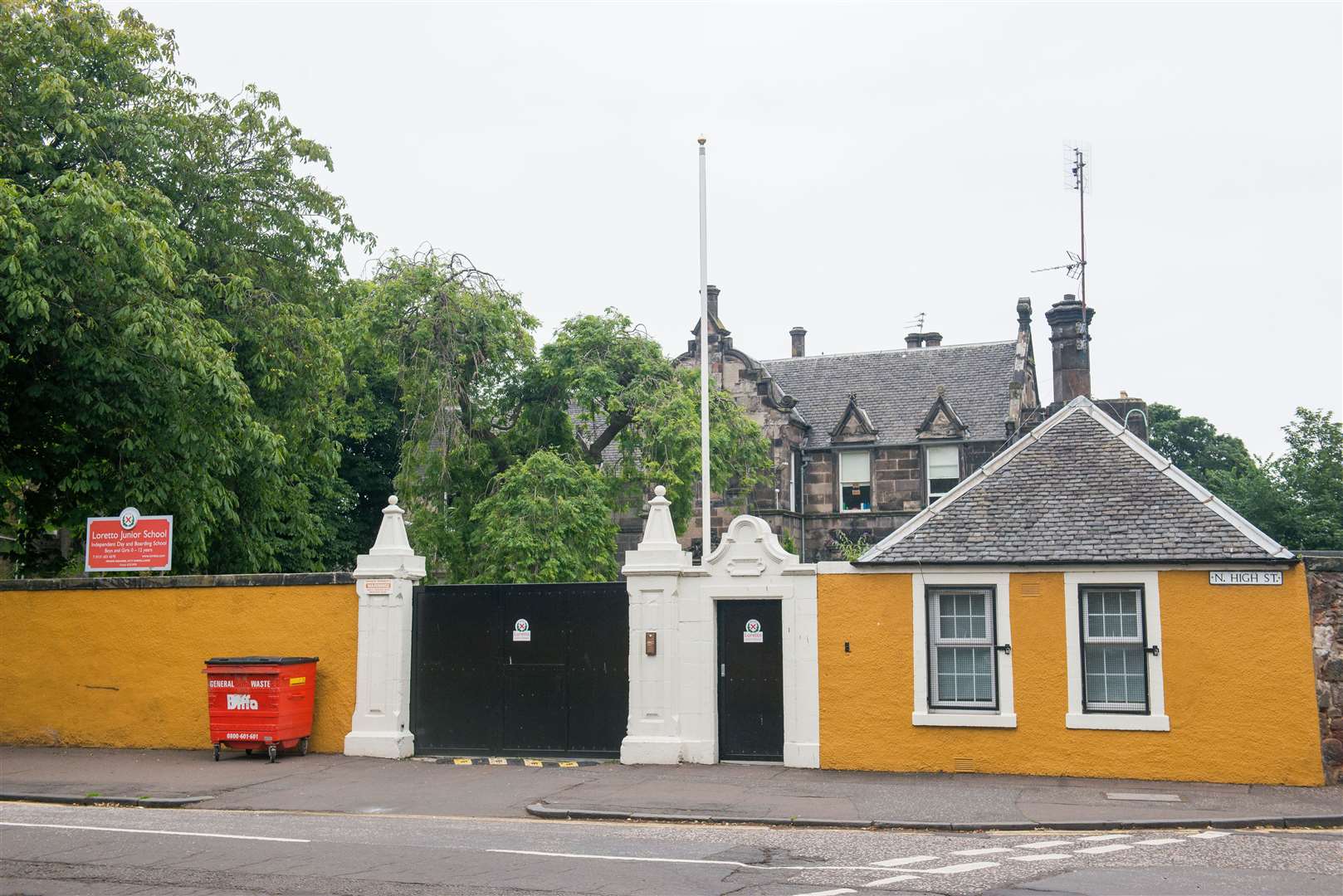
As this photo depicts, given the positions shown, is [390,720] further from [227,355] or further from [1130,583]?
[1130,583]

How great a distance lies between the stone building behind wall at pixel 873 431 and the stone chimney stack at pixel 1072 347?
39.3ft

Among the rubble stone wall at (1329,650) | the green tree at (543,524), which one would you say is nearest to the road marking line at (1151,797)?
the rubble stone wall at (1329,650)

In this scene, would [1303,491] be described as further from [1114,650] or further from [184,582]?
[184,582]

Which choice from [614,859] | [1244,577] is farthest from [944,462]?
[614,859]

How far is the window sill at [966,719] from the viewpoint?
15016 millimetres

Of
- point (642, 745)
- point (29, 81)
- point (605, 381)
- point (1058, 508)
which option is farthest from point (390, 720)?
point (29, 81)

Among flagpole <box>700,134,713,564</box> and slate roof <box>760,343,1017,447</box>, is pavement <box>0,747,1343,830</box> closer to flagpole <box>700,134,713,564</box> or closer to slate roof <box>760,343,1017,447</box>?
flagpole <box>700,134,713,564</box>

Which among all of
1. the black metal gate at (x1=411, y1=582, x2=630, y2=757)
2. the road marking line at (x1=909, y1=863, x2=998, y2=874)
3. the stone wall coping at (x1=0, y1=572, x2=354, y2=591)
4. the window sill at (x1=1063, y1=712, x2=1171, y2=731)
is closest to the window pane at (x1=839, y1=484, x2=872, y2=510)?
the black metal gate at (x1=411, y1=582, x2=630, y2=757)

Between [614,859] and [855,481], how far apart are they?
102 ft

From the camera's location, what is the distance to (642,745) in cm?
1597

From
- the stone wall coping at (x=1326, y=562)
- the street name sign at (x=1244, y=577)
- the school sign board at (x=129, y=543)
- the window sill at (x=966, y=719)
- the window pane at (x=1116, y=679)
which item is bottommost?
the window sill at (x=966, y=719)

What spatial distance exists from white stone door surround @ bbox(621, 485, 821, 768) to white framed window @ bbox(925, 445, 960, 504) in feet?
78.9

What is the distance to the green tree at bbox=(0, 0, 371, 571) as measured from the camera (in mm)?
19016

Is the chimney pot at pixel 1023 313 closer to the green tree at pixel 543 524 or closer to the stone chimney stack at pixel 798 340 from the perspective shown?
the stone chimney stack at pixel 798 340
